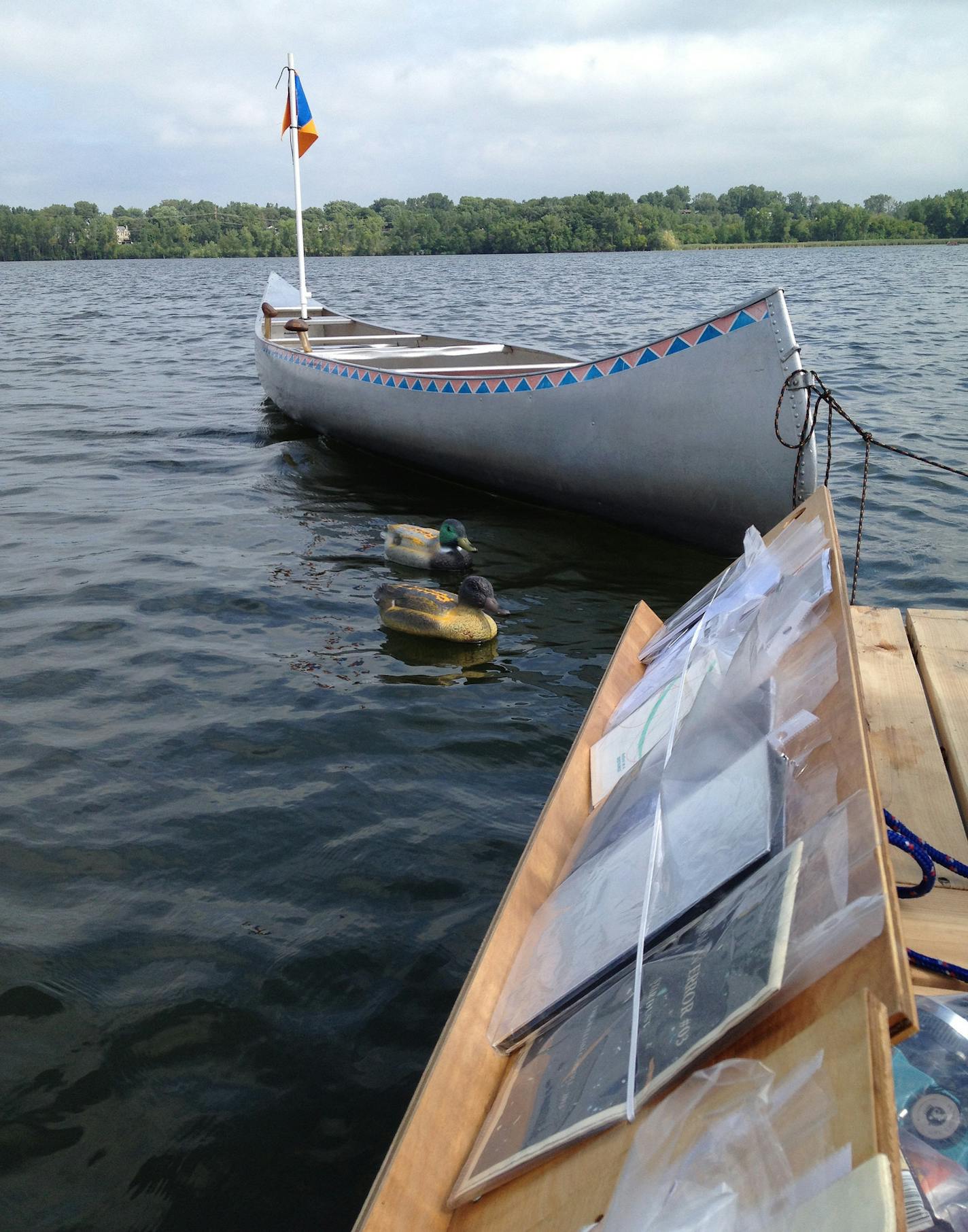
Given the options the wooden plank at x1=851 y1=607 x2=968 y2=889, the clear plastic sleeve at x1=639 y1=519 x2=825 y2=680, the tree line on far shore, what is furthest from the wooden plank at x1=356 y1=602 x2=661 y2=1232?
the tree line on far shore

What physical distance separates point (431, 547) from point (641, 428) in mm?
1716

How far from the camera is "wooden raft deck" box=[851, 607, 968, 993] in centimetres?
216

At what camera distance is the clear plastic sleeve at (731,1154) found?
1113 millimetres

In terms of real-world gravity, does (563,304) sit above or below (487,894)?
above

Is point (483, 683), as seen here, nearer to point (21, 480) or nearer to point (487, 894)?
point (487, 894)

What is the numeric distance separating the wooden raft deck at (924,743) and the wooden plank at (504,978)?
23cm

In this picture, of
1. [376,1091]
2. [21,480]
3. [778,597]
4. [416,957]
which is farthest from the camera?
[21,480]

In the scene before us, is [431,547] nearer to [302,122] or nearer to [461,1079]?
[461,1079]

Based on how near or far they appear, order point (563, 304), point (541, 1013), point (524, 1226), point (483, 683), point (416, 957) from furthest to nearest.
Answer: point (563, 304), point (483, 683), point (416, 957), point (541, 1013), point (524, 1226)

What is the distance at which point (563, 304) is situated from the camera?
28.2m

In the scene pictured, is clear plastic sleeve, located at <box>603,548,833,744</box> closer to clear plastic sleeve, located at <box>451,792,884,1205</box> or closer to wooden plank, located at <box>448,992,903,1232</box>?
clear plastic sleeve, located at <box>451,792,884,1205</box>

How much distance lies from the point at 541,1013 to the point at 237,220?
11159 cm

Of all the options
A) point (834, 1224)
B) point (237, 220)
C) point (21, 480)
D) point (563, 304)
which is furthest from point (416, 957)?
point (237, 220)

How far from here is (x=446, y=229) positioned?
95812mm
